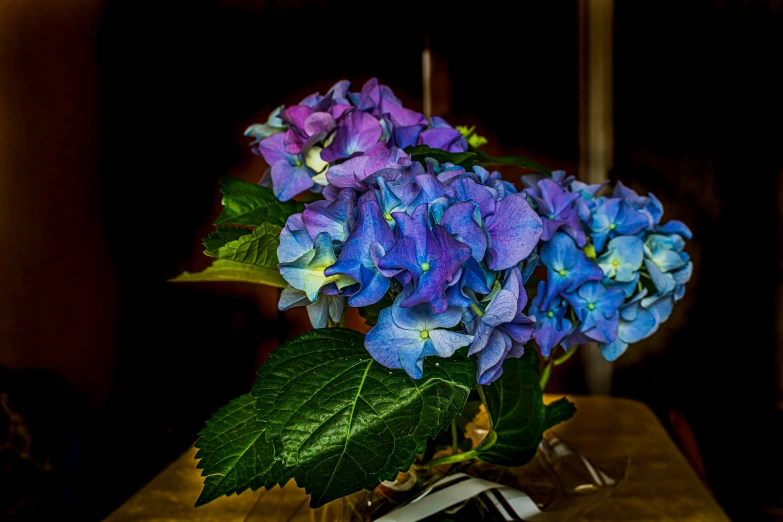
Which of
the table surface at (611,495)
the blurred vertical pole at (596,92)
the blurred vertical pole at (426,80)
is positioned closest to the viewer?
the table surface at (611,495)

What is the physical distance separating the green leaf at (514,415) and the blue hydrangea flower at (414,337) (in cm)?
14

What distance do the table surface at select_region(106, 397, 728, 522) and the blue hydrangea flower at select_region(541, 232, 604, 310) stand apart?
10.8 inches

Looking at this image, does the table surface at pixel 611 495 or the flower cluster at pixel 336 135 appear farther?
the table surface at pixel 611 495

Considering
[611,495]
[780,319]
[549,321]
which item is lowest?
[780,319]

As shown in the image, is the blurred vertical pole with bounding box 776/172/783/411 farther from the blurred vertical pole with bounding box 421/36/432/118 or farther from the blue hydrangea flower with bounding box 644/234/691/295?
the blue hydrangea flower with bounding box 644/234/691/295

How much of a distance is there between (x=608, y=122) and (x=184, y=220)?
1.96 metres

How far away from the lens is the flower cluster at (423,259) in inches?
15.4

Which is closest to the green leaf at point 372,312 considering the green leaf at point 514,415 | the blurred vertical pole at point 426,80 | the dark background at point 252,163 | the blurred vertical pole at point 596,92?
the green leaf at point 514,415

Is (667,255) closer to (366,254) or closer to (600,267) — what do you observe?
(600,267)

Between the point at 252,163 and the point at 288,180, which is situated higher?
the point at 288,180

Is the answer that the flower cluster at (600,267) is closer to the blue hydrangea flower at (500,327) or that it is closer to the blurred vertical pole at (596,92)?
the blue hydrangea flower at (500,327)

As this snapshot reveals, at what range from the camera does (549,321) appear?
1.79 ft

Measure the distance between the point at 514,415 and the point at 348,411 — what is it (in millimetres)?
192

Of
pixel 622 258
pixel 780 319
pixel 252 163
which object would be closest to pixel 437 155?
pixel 622 258
